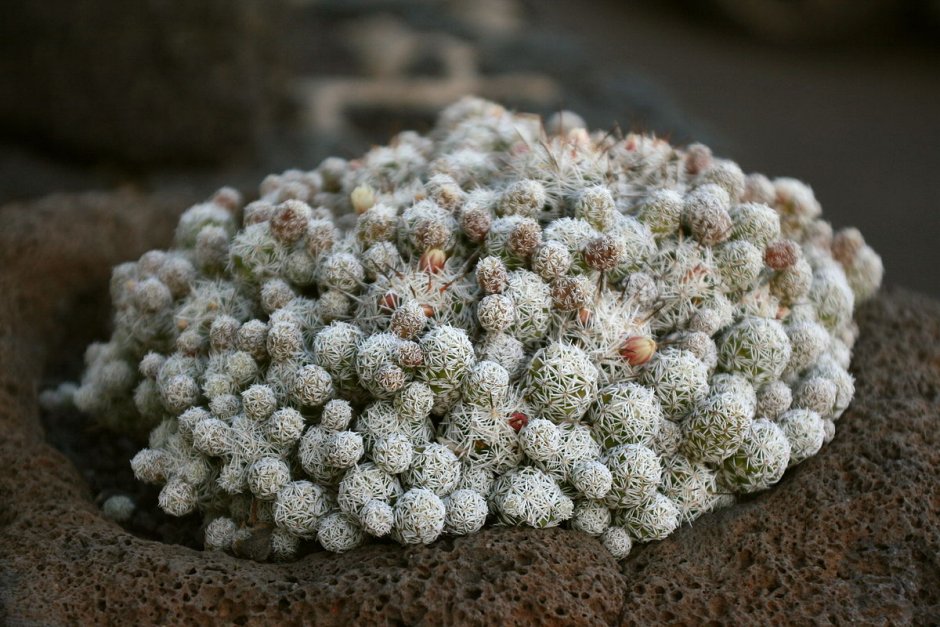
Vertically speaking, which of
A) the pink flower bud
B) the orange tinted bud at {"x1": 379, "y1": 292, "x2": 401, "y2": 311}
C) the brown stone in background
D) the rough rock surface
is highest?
the brown stone in background

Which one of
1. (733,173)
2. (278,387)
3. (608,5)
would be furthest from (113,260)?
(608,5)

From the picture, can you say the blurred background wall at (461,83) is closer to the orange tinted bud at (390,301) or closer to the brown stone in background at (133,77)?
the brown stone in background at (133,77)

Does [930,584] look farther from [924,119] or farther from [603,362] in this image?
[924,119]

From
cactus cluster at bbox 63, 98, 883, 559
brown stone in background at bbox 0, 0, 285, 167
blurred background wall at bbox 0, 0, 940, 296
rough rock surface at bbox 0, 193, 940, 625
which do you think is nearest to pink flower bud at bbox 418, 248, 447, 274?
cactus cluster at bbox 63, 98, 883, 559

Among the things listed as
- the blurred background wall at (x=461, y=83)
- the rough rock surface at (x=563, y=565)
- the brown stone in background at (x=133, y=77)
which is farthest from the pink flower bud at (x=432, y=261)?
the brown stone in background at (x=133, y=77)

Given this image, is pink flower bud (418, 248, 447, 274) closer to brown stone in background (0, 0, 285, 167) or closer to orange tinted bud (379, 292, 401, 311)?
orange tinted bud (379, 292, 401, 311)

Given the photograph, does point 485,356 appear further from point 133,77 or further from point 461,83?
point 461,83
